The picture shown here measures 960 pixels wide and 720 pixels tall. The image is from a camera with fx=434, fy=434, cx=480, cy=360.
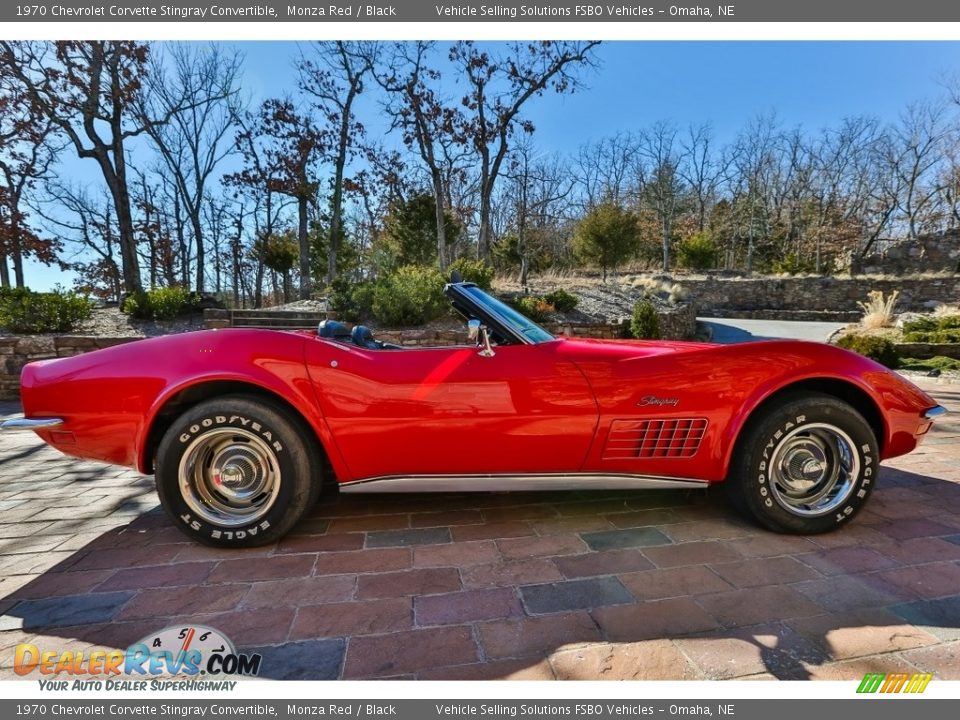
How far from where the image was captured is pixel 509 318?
2.27 metres

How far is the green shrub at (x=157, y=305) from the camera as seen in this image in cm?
971

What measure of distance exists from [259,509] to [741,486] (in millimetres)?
2362

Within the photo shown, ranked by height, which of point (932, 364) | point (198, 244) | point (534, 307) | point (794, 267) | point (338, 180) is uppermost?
point (338, 180)

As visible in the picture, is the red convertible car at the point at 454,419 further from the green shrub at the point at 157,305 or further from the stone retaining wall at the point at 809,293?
the stone retaining wall at the point at 809,293

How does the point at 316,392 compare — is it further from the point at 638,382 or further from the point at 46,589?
the point at 638,382

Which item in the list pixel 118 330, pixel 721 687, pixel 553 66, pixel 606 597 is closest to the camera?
pixel 721 687

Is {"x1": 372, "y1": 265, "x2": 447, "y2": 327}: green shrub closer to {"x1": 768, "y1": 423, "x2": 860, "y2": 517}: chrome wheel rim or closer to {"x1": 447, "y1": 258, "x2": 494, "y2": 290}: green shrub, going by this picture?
{"x1": 447, "y1": 258, "x2": 494, "y2": 290}: green shrub

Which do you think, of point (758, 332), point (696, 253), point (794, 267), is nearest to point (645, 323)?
point (758, 332)

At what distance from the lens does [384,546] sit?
2.10 metres

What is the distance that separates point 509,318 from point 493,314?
4.1 inches

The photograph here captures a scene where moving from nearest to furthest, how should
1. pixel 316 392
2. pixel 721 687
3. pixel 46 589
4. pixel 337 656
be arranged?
pixel 721 687
pixel 337 656
pixel 46 589
pixel 316 392

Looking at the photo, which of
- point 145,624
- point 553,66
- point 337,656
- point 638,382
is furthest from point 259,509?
point 553,66

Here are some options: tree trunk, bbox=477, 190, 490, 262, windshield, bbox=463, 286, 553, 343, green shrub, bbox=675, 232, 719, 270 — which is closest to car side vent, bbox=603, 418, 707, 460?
windshield, bbox=463, 286, 553, 343

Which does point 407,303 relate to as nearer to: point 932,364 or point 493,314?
point 493,314
